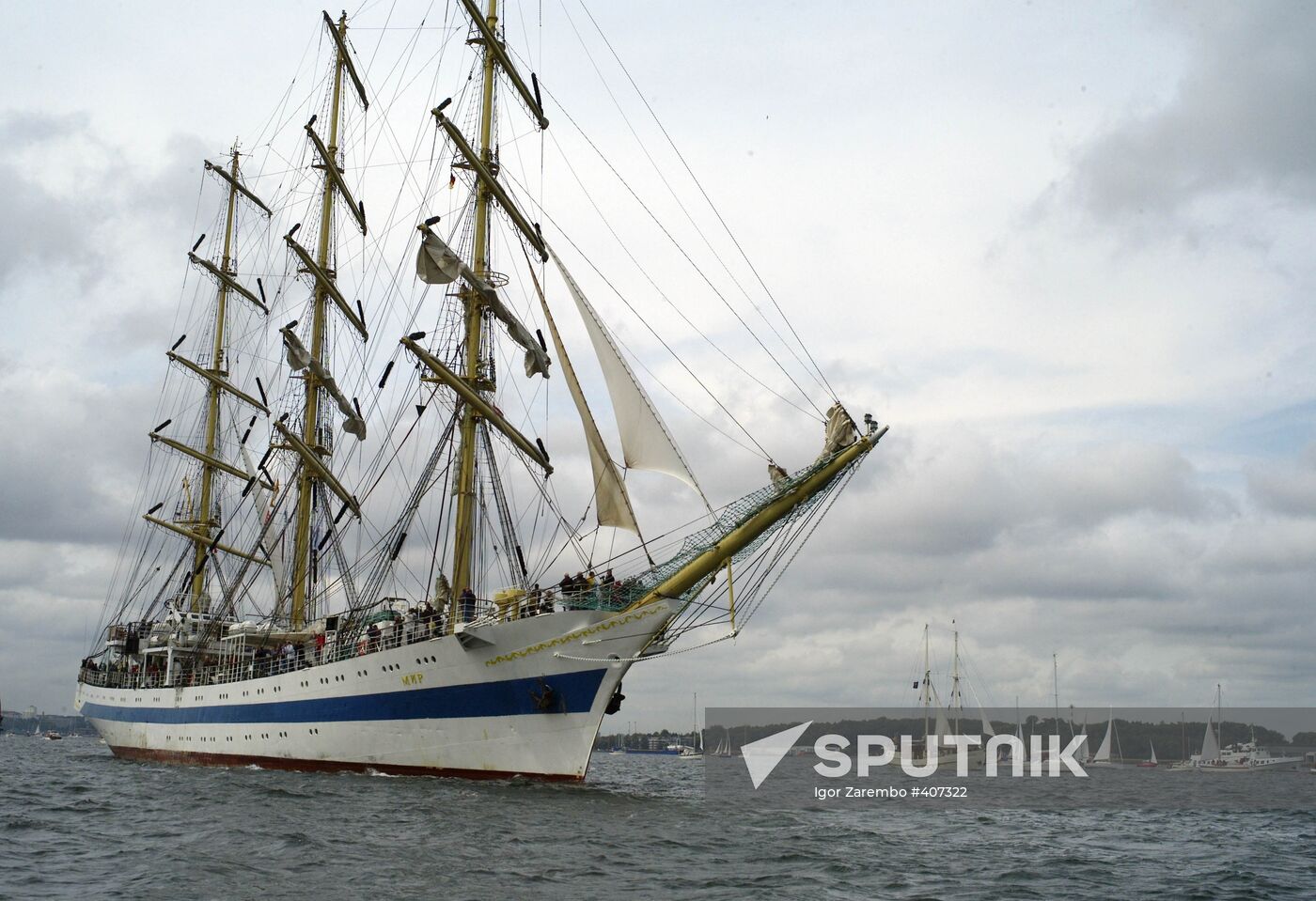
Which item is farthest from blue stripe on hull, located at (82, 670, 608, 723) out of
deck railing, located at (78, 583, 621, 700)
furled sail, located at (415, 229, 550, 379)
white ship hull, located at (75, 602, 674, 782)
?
furled sail, located at (415, 229, 550, 379)

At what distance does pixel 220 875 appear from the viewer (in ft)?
49.8

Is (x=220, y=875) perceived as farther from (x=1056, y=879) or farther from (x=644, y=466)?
(x=644, y=466)

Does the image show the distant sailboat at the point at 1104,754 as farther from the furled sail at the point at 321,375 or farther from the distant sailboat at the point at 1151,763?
the furled sail at the point at 321,375

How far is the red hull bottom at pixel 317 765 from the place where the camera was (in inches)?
1052

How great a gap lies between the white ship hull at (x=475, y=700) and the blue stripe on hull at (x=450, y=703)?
0.08 ft

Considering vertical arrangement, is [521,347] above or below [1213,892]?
above

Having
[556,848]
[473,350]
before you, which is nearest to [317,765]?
[473,350]

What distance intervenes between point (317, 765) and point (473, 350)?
42.7ft

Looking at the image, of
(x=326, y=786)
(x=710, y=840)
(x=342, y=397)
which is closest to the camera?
(x=710, y=840)

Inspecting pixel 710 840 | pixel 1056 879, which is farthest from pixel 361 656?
pixel 1056 879

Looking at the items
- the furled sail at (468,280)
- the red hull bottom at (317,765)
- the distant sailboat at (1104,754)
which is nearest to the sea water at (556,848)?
the red hull bottom at (317,765)

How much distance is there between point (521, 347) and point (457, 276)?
9.54 ft

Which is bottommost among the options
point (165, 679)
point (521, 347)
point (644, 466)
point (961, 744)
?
point (961, 744)

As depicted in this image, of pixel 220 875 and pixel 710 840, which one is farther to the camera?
pixel 710 840
